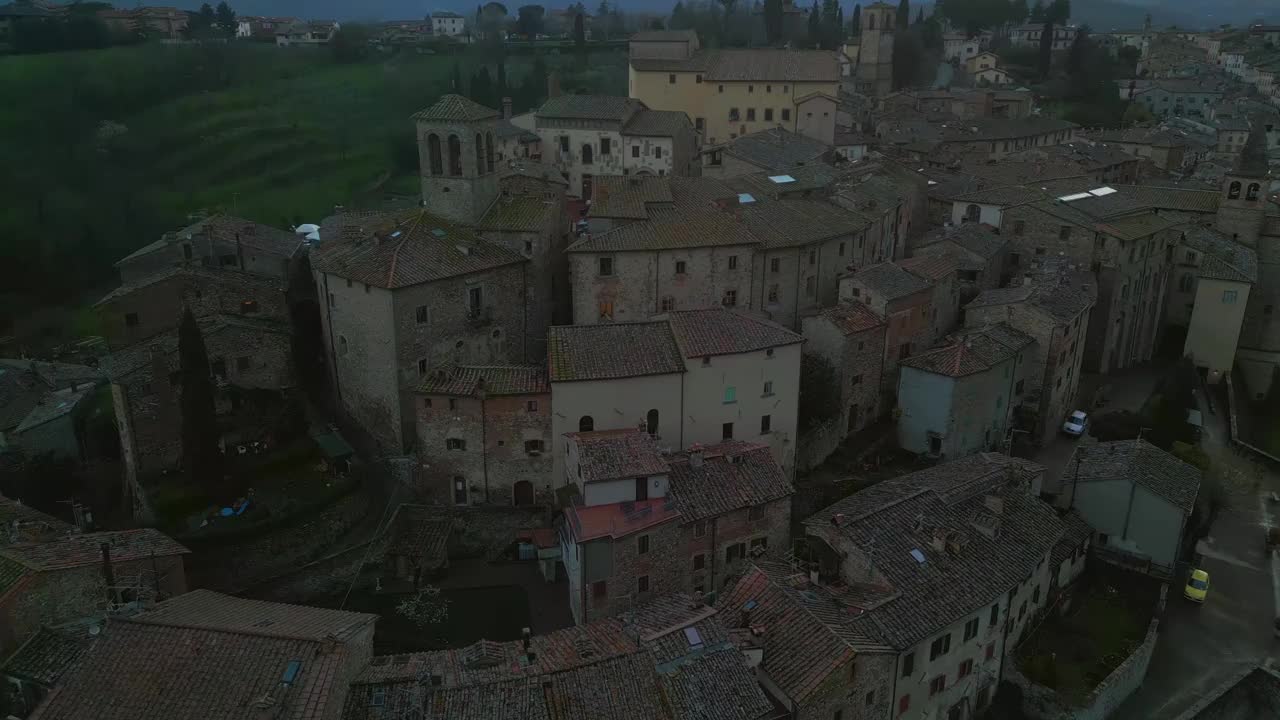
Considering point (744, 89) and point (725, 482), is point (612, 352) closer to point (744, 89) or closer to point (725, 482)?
point (725, 482)

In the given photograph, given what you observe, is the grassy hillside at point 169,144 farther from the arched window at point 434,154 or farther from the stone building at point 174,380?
the stone building at point 174,380

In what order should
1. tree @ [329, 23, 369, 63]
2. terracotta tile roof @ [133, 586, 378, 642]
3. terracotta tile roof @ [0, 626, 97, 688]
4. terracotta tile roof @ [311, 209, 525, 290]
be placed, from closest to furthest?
terracotta tile roof @ [133, 586, 378, 642] → terracotta tile roof @ [0, 626, 97, 688] → terracotta tile roof @ [311, 209, 525, 290] → tree @ [329, 23, 369, 63]

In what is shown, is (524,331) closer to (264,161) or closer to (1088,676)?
(1088,676)

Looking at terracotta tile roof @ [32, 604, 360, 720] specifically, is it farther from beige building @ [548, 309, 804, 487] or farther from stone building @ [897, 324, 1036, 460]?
stone building @ [897, 324, 1036, 460]

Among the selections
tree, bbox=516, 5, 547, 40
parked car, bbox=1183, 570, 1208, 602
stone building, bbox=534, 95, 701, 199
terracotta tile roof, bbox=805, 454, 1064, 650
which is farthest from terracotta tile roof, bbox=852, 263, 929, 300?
tree, bbox=516, 5, 547, 40

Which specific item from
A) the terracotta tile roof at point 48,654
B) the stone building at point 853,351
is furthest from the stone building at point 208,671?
the stone building at point 853,351

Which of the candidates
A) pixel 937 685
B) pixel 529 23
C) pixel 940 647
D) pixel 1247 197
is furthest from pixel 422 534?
pixel 529 23

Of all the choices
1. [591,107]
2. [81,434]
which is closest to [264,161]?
[591,107]
